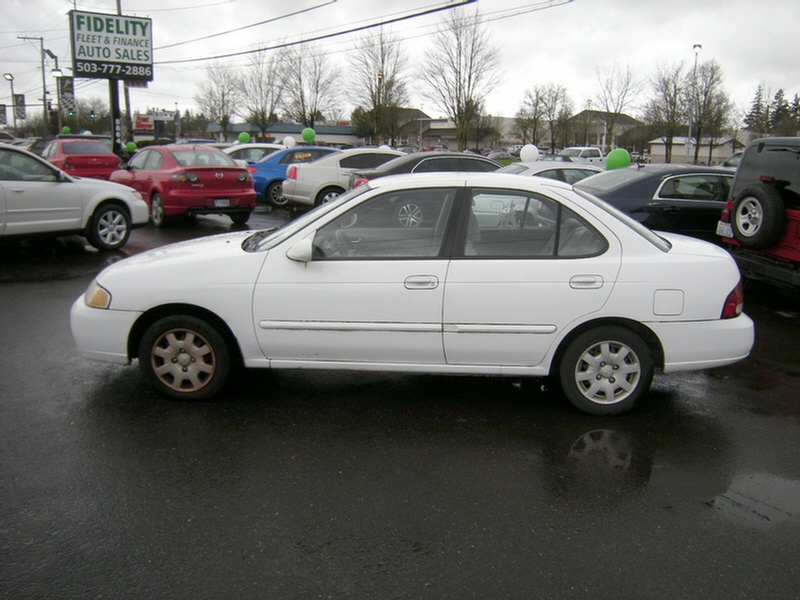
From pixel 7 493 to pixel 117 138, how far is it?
2507cm

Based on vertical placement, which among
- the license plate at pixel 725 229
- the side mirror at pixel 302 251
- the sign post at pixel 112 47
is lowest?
the license plate at pixel 725 229

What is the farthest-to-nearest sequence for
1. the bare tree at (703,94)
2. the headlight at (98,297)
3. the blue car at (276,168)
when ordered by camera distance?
1. the bare tree at (703,94)
2. the blue car at (276,168)
3. the headlight at (98,297)

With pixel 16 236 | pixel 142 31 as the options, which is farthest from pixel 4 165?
pixel 142 31

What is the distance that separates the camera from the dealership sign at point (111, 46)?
2380 cm

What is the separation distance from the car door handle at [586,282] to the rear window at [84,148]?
16.9 meters

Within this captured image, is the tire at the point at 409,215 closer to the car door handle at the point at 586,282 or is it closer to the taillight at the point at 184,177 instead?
the car door handle at the point at 586,282

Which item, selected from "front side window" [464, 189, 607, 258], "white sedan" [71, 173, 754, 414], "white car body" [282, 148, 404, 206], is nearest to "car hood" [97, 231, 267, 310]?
"white sedan" [71, 173, 754, 414]

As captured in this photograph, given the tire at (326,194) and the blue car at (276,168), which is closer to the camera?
the tire at (326,194)

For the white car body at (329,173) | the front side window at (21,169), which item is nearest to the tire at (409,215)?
the front side window at (21,169)

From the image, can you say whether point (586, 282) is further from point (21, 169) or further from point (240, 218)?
point (240, 218)

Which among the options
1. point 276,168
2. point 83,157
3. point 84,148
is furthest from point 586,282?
→ point 84,148

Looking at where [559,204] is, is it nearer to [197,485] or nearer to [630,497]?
[630,497]

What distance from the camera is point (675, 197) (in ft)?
31.6

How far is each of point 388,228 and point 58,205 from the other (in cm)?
715
